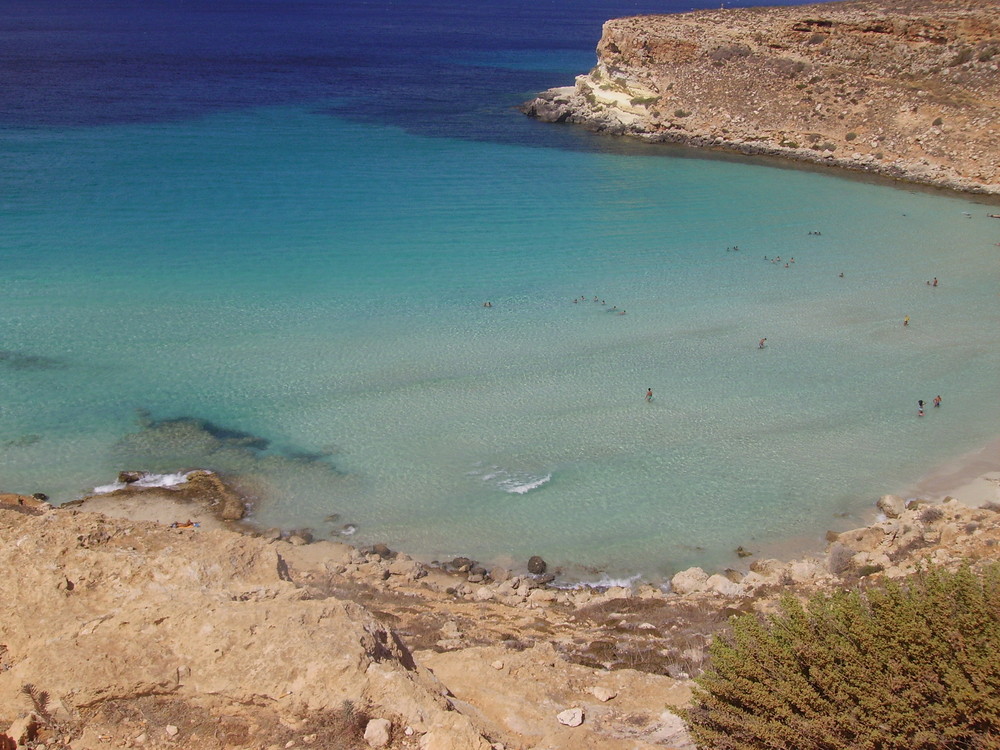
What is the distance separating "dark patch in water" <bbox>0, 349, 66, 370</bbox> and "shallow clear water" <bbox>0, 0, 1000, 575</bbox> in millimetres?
139

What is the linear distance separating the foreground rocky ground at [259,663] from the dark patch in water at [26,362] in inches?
547

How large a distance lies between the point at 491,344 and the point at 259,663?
17.5 meters

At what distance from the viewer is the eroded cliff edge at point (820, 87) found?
4606 centimetres

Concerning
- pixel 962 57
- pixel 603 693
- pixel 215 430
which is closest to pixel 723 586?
pixel 603 693

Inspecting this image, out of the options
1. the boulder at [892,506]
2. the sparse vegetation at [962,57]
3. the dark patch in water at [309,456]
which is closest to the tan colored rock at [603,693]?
the boulder at [892,506]

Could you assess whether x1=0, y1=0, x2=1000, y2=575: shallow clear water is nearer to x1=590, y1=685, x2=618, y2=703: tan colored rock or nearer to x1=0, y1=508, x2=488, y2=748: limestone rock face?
x1=590, y1=685, x2=618, y2=703: tan colored rock

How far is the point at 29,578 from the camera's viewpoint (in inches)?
353

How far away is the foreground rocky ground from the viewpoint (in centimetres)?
777

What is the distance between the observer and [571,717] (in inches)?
361

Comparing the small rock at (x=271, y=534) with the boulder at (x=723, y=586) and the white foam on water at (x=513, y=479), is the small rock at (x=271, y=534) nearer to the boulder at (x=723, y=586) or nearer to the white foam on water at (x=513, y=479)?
the white foam on water at (x=513, y=479)

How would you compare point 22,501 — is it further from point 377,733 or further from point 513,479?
point 377,733

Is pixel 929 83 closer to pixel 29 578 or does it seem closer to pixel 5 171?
pixel 5 171

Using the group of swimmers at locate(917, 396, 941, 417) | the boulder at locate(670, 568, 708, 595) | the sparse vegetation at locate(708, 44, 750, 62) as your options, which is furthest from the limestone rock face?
the sparse vegetation at locate(708, 44, 750, 62)

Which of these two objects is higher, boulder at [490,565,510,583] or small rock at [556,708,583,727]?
small rock at [556,708,583,727]
